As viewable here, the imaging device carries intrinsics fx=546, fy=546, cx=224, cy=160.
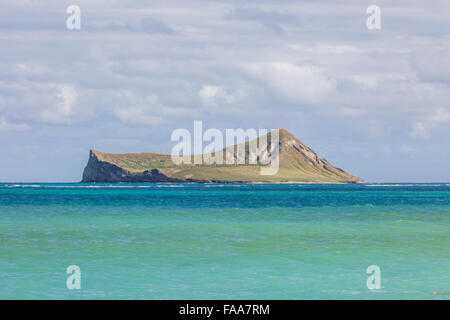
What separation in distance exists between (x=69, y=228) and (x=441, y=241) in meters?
31.7

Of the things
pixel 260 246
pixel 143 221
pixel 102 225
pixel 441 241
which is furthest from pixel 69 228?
pixel 441 241

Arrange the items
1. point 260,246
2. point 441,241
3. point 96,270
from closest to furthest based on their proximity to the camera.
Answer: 1. point 96,270
2. point 260,246
3. point 441,241

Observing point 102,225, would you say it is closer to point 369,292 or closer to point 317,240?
point 317,240

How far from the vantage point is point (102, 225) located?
53219 millimetres

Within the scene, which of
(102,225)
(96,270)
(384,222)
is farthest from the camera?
(384,222)
